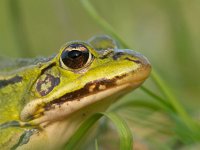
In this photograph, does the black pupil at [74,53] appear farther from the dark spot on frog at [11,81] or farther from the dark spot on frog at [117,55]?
the dark spot on frog at [11,81]

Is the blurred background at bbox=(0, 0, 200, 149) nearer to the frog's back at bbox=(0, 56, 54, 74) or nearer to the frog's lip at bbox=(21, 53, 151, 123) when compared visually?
the frog's lip at bbox=(21, 53, 151, 123)

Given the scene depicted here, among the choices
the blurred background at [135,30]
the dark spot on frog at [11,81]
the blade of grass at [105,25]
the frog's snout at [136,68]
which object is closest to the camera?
the frog's snout at [136,68]

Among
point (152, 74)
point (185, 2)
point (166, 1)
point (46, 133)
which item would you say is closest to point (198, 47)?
point (166, 1)

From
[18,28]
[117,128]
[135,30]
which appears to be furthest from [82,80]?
[135,30]

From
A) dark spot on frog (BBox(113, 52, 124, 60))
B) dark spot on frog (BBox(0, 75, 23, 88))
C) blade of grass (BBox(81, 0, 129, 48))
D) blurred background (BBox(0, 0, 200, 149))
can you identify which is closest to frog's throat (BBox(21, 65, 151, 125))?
dark spot on frog (BBox(113, 52, 124, 60))

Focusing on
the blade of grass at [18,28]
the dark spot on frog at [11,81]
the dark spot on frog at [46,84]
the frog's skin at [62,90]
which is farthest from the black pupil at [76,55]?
the blade of grass at [18,28]

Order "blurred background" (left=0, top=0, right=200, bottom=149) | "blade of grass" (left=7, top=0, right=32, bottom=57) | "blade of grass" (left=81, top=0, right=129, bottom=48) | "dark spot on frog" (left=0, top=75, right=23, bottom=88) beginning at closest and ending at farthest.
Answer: "dark spot on frog" (left=0, top=75, right=23, bottom=88) → "blade of grass" (left=81, top=0, right=129, bottom=48) → "blade of grass" (left=7, top=0, right=32, bottom=57) → "blurred background" (left=0, top=0, right=200, bottom=149)
